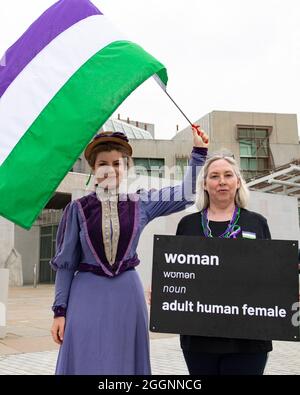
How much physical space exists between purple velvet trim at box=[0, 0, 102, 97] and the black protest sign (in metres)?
1.74

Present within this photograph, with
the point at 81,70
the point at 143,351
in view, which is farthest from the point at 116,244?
the point at 81,70

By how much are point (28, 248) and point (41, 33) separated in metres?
27.3

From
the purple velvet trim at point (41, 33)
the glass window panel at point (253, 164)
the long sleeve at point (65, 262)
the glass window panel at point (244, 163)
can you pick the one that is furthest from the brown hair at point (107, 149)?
the glass window panel at point (253, 164)

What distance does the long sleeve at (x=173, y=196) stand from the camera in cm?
319

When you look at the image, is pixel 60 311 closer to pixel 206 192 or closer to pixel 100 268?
pixel 100 268

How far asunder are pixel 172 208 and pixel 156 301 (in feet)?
2.52

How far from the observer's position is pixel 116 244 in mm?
2955

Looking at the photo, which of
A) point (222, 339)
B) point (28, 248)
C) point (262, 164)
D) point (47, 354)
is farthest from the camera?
point (262, 164)

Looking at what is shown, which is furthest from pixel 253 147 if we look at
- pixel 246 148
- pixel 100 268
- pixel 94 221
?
pixel 100 268

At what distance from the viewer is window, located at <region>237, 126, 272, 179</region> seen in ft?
111

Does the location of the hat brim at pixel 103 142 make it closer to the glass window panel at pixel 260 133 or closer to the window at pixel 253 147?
the window at pixel 253 147

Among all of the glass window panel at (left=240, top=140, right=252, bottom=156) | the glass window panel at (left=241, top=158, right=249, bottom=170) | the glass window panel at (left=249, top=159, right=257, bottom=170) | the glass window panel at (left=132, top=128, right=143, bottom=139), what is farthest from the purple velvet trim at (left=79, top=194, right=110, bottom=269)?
the glass window panel at (left=132, top=128, right=143, bottom=139)

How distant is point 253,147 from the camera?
34.2m

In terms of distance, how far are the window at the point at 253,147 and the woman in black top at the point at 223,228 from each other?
104 feet
